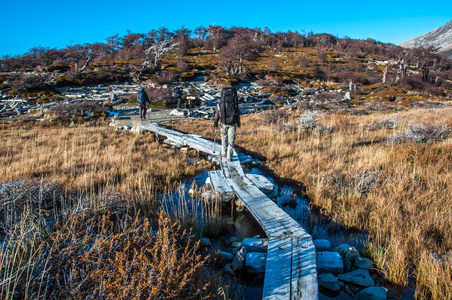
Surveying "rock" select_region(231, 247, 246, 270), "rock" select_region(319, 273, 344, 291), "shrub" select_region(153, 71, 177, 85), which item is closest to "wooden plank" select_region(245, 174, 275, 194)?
"rock" select_region(231, 247, 246, 270)

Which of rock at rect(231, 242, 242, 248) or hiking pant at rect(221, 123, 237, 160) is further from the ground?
hiking pant at rect(221, 123, 237, 160)

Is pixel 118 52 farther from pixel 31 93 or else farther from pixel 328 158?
pixel 328 158

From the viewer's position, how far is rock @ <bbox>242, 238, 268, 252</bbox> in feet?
11.4

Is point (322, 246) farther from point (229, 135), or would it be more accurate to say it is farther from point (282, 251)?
point (229, 135)

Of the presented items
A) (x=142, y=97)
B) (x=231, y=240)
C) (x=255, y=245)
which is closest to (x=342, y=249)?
(x=255, y=245)

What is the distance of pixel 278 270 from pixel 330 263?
0.86 m

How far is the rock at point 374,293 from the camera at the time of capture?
270 cm

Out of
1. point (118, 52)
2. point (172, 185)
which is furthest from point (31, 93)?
point (118, 52)

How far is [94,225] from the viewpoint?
3248 mm

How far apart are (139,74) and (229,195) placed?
96.2 feet

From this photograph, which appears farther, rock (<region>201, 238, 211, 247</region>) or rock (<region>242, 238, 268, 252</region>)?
rock (<region>201, 238, 211, 247</region>)

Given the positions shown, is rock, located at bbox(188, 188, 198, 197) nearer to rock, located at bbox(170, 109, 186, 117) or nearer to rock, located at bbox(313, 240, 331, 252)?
rock, located at bbox(313, 240, 331, 252)

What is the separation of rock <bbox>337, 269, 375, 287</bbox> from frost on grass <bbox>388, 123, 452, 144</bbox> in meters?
6.19

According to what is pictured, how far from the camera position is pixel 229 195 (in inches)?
200
